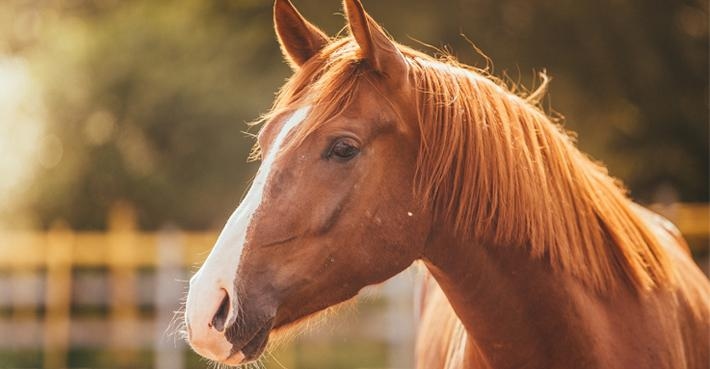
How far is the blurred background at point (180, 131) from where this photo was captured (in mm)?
12250

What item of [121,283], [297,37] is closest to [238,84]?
[121,283]

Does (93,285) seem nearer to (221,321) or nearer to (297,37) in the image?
(297,37)

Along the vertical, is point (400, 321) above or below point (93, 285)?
below

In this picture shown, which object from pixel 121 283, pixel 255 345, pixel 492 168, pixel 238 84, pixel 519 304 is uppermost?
pixel 238 84

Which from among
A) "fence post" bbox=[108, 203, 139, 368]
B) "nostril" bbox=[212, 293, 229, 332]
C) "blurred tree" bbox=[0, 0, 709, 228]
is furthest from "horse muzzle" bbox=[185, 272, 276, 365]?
"blurred tree" bbox=[0, 0, 709, 228]

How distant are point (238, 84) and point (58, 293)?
408 centimetres

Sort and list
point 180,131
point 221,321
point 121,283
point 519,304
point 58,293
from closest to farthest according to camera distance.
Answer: point 221,321, point 519,304, point 121,283, point 58,293, point 180,131

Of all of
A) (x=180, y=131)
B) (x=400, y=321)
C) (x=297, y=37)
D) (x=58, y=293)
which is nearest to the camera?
(x=297, y=37)

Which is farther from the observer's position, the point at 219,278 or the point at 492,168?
the point at 492,168

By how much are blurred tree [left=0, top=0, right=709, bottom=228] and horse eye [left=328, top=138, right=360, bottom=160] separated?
10965mm

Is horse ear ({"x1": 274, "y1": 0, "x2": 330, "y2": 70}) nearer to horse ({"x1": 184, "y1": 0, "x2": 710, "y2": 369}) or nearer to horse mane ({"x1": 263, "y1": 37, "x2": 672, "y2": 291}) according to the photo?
horse ({"x1": 184, "y1": 0, "x2": 710, "y2": 369})

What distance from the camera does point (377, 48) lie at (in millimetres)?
2797

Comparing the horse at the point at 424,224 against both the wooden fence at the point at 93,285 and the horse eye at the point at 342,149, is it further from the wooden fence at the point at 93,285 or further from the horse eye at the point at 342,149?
the wooden fence at the point at 93,285

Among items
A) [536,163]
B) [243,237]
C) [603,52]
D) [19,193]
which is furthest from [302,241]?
[603,52]
